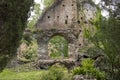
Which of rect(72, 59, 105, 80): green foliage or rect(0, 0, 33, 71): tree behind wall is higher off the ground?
rect(0, 0, 33, 71): tree behind wall

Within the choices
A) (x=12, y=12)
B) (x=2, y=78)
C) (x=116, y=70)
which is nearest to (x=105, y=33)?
(x=116, y=70)

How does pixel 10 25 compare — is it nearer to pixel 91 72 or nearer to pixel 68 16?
pixel 91 72

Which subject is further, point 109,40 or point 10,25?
point 109,40

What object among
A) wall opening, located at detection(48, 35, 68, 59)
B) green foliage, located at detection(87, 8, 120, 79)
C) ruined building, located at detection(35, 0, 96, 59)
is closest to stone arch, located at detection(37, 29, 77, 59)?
ruined building, located at detection(35, 0, 96, 59)

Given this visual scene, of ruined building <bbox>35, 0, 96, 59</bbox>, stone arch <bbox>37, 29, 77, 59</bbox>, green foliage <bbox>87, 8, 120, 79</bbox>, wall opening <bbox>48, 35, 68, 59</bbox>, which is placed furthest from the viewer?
wall opening <bbox>48, 35, 68, 59</bbox>

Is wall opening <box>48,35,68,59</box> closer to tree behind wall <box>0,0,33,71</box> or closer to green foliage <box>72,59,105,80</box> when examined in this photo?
green foliage <box>72,59,105,80</box>

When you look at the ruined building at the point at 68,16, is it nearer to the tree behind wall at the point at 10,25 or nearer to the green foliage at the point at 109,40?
the green foliage at the point at 109,40

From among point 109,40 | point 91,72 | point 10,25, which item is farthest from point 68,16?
point 10,25

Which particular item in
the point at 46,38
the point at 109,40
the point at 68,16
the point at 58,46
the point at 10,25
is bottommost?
→ the point at 58,46

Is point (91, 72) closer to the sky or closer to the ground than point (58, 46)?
closer to the sky

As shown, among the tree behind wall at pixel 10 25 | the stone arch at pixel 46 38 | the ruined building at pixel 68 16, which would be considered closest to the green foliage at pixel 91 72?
the tree behind wall at pixel 10 25

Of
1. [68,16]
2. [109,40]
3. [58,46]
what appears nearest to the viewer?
[109,40]

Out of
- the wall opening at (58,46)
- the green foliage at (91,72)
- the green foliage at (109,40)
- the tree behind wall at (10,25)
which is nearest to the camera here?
the tree behind wall at (10,25)

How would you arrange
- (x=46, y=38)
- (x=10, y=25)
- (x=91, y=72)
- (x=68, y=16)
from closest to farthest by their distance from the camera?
(x=10, y=25)
(x=91, y=72)
(x=46, y=38)
(x=68, y=16)
